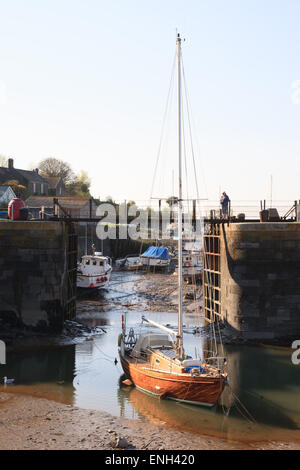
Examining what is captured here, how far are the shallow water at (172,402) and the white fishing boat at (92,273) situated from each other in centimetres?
1470

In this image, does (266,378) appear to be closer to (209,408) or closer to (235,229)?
(209,408)

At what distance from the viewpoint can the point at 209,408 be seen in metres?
19.0

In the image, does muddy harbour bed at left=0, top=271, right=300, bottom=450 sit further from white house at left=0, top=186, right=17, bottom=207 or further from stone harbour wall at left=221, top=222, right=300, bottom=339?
white house at left=0, top=186, right=17, bottom=207

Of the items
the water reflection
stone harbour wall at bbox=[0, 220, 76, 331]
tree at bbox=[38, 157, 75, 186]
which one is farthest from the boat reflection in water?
tree at bbox=[38, 157, 75, 186]

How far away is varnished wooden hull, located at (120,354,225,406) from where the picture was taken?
1827cm

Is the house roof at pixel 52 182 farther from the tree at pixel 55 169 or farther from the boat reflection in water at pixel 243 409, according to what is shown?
the boat reflection in water at pixel 243 409

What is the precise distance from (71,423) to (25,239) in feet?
42.7

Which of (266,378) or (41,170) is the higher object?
(41,170)

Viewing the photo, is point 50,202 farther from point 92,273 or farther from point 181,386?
point 181,386

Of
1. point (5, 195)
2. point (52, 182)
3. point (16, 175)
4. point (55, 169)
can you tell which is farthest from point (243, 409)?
point (55, 169)

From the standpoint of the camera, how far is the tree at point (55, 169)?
10825 cm
